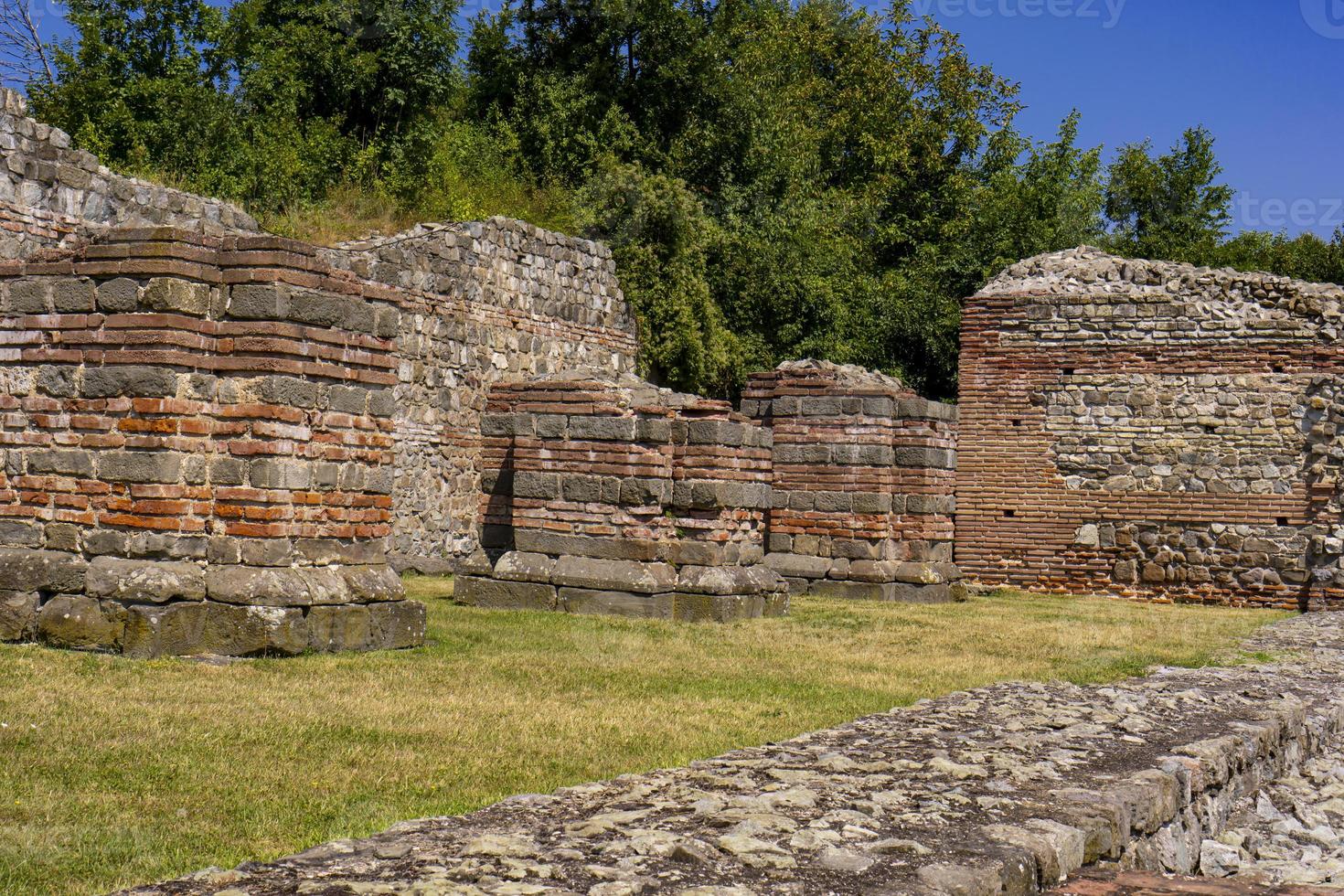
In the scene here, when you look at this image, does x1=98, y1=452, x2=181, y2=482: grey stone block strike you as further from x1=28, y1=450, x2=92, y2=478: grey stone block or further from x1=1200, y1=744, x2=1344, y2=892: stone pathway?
x1=1200, y1=744, x2=1344, y2=892: stone pathway

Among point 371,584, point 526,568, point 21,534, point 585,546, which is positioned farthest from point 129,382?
point 585,546

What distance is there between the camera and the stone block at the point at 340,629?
741cm

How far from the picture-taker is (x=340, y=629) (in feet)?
24.8

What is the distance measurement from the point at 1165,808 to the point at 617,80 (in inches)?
942

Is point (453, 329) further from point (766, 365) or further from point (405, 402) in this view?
point (766, 365)

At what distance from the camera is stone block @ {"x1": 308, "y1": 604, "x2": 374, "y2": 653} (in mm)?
7410

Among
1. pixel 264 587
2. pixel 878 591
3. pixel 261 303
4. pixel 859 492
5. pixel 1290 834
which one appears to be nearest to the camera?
pixel 1290 834

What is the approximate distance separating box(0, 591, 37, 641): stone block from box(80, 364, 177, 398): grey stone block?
3.76 ft

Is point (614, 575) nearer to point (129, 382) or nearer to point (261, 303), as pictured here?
point (261, 303)

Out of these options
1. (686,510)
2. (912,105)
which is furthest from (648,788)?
(912,105)

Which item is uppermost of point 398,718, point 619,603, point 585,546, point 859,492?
point 859,492

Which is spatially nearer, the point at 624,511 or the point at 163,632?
the point at 163,632

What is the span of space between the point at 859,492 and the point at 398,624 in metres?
6.71

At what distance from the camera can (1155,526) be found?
634 inches
